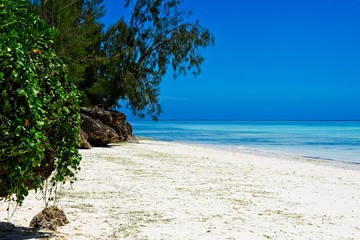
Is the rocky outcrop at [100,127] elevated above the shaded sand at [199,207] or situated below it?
above

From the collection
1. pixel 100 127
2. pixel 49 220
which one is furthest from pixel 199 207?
pixel 100 127

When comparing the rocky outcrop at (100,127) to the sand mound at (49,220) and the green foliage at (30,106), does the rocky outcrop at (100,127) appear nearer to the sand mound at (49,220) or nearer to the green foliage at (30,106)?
the sand mound at (49,220)

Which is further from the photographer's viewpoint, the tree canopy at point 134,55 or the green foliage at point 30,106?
the tree canopy at point 134,55

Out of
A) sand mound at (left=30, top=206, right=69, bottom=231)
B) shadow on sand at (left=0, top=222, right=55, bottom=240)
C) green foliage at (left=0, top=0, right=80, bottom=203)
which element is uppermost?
green foliage at (left=0, top=0, right=80, bottom=203)

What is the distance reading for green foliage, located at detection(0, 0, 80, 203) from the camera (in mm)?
4203

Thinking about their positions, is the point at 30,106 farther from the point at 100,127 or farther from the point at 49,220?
the point at 100,127

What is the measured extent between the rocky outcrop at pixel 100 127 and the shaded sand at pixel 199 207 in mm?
9466

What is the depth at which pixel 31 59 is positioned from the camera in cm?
464

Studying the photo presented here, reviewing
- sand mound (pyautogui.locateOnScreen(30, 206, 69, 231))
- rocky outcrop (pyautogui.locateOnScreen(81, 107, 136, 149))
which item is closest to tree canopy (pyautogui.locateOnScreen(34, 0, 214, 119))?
rocky outcrop (pyautogui.locateOnScreen(81, 107, 136, 149))

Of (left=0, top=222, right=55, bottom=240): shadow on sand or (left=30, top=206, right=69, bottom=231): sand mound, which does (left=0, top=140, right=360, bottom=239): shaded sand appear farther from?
(left=30, top=206, right=69, bottom=231): sand mound

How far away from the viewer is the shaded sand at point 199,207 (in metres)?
6.20

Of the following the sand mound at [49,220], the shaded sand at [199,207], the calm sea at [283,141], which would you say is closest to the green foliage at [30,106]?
the sand mound at [49,220]

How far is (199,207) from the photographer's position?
780cm

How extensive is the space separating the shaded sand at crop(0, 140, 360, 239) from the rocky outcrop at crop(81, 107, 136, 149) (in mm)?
9466
